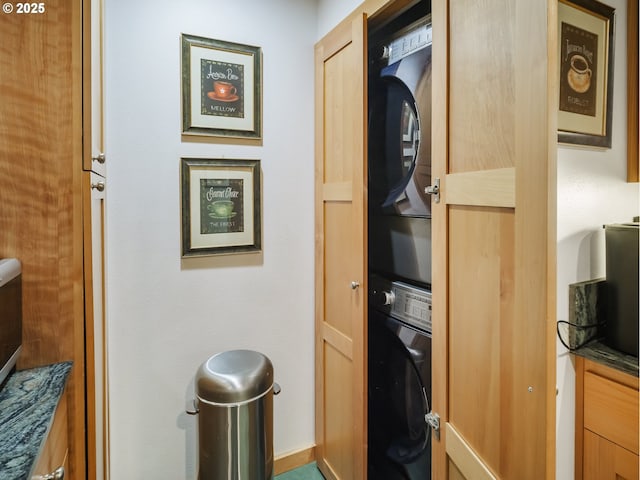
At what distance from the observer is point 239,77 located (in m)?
1.83

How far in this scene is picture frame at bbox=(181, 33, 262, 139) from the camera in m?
1.73

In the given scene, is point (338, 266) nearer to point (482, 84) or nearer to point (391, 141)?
point (391, 141)

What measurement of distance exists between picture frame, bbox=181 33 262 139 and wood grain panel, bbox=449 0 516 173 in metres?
1.08

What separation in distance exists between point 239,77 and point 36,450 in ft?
5.46

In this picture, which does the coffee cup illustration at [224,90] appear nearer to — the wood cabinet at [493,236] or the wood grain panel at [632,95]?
the wood cabinet at [493,236]

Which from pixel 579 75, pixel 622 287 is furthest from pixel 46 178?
pixel 622 287

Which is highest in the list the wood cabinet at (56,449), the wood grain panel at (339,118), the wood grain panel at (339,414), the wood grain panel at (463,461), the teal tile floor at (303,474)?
the wood grain panel at (339,118)

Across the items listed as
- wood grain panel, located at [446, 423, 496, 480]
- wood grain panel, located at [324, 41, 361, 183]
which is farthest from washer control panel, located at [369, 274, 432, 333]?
wood grain panel, located at [324, 41, 361, 183]

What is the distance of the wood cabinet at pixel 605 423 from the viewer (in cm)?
123

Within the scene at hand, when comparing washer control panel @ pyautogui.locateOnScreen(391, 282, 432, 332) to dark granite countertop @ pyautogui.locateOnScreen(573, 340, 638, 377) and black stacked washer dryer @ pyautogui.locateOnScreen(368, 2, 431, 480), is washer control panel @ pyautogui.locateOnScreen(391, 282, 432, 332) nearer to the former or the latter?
black stacked washer dryer @ pyautogui.locateOnScreen(368, 2, 431, 480)

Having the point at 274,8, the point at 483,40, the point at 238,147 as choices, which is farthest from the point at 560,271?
the point at 274,8

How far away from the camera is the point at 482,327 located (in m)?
0.98

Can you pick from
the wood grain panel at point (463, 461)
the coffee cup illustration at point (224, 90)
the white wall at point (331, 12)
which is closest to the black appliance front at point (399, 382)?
the wood grain panel at point (463, 461)

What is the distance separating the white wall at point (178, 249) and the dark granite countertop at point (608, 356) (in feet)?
4.16
